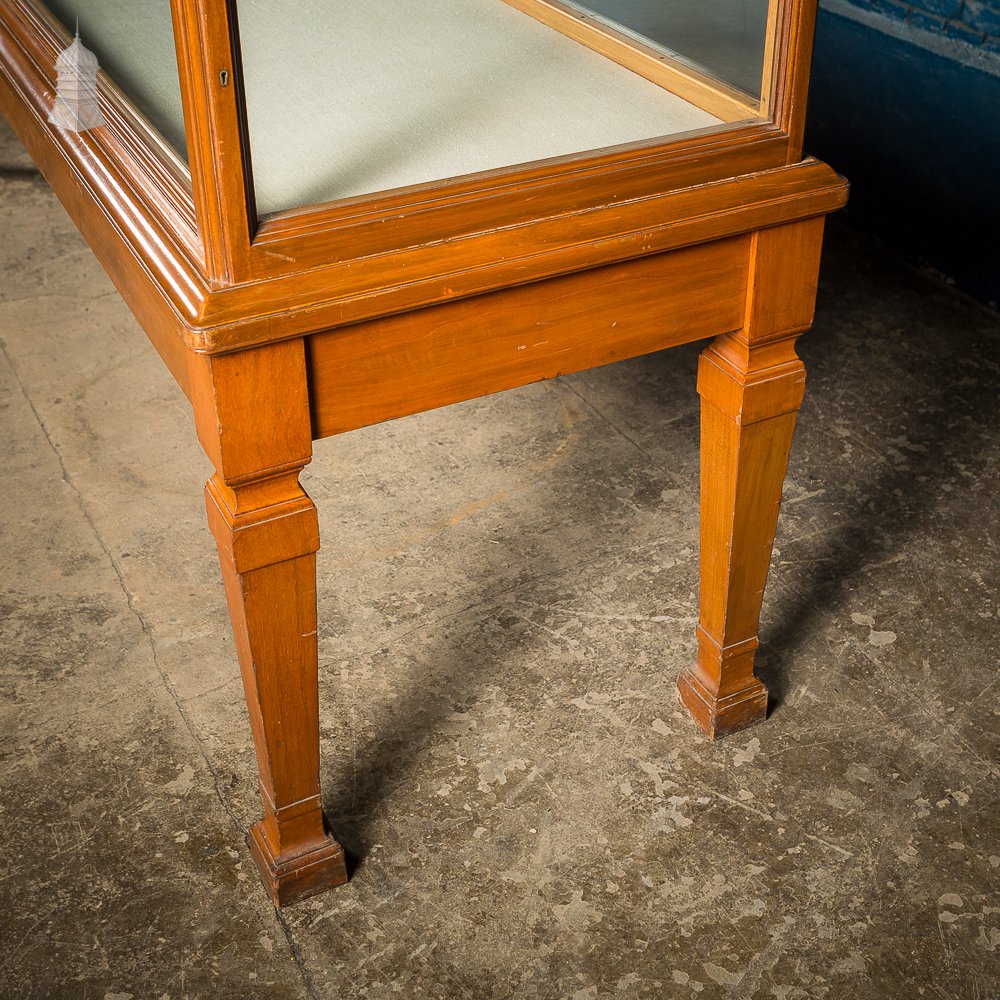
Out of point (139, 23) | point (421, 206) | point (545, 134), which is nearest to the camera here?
point (421, 206)

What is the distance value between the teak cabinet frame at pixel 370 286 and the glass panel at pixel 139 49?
2 centimetres

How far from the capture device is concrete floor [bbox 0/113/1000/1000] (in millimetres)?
1558

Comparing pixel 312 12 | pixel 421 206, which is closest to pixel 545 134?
pixel 421 206

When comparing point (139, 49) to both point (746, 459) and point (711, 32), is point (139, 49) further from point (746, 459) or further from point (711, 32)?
point (746, 459)

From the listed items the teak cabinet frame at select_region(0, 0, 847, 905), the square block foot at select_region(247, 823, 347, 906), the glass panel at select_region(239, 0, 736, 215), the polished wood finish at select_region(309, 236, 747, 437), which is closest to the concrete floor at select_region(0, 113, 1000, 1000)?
the square block foot at select_region(247, 823, 347, 906)

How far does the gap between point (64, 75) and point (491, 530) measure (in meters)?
1.07

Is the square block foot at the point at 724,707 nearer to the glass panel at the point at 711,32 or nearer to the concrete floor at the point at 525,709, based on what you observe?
the concrete floor at the point at 525,709

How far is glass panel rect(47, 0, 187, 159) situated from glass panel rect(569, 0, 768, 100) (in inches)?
21.6

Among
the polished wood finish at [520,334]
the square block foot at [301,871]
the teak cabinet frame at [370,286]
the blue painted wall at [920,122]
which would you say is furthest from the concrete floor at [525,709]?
the polished wood finish at [520,334]

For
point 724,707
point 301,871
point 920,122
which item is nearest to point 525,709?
point 724,707

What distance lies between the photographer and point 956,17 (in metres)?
2.84

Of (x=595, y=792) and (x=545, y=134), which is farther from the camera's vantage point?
(x=595, y=792)

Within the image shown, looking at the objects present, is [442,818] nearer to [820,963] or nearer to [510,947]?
[510,947]

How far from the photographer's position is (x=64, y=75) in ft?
4.94
